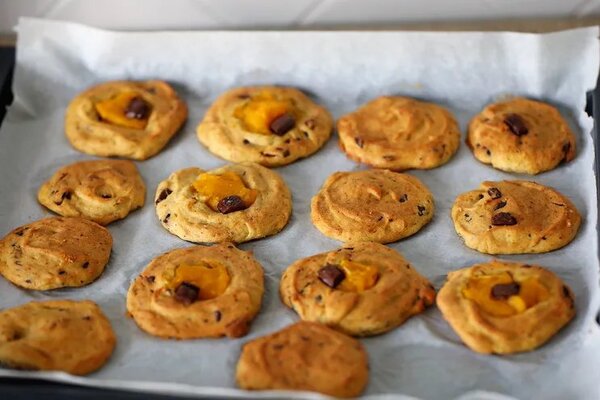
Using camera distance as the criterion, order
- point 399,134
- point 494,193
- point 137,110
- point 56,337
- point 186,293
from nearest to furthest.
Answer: point 56,337 < point 186,293 < point 494,193 < point 399,134 < point 137,110

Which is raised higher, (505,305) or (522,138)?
(522,138)

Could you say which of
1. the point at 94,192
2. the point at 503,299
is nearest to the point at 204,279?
the point at 94,192

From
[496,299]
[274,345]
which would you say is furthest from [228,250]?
[496,299]

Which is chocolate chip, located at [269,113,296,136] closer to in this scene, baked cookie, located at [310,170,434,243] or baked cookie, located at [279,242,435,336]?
baked cookie, located at [310,170,434,243]

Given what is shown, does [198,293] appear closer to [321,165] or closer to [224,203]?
[224,203]

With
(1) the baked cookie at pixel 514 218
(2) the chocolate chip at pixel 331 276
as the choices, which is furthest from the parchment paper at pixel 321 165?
(2) the chocolate chip at pixel 331 276

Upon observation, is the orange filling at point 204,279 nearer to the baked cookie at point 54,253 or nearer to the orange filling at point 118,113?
the baked cookie at point 54,253

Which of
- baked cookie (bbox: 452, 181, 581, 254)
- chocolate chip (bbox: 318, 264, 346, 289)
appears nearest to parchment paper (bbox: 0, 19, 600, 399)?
baked cookie (bbox: 452, 181, 581, 254)
